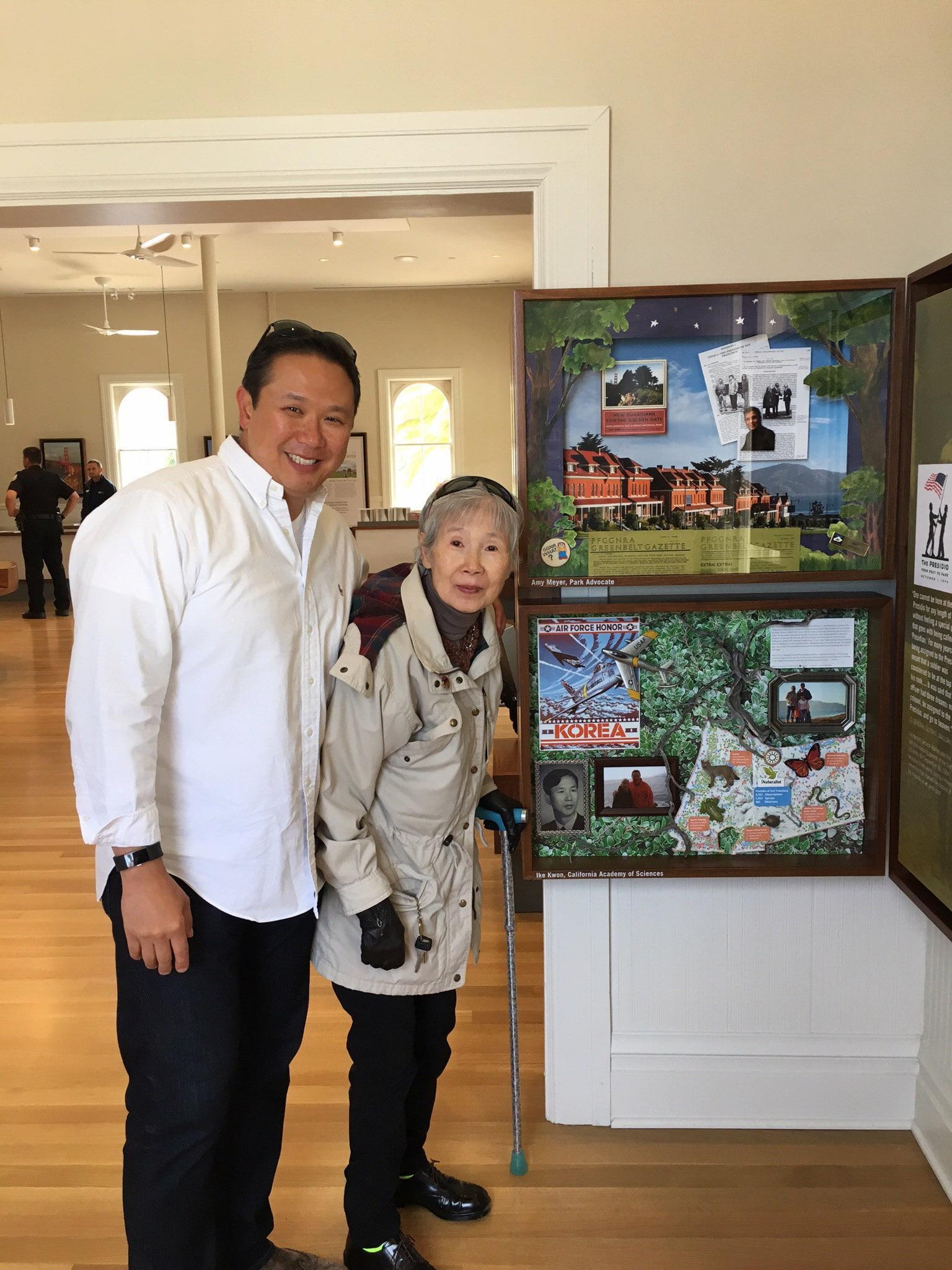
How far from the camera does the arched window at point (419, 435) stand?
12359mm

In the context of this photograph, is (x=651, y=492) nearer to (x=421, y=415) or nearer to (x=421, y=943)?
(x=421, y=943)

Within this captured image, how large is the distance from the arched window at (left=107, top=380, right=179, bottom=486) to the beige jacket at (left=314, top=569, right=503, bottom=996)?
11.3m

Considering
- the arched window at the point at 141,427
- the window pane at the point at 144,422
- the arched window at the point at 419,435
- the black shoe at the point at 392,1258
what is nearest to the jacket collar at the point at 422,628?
the black shoe at the point at 392,1258

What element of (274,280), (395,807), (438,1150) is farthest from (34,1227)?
(274,280)

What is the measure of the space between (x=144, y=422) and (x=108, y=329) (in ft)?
7.77

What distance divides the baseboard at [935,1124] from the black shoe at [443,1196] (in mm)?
1020

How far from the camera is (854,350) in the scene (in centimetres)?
221

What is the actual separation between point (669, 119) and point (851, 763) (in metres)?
1.50

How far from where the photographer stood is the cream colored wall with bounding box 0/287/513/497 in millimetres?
12070

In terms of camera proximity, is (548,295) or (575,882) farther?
(575,882)

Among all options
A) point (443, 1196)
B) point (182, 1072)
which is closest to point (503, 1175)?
point (443, 1196)

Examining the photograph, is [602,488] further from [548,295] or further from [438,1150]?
[438,1150]

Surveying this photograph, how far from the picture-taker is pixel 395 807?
6.23ft

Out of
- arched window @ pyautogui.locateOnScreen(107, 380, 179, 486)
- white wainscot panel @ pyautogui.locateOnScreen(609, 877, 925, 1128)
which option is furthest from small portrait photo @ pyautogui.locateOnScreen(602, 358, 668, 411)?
arched window @ pyautogui.locateOnScreen(107, 380, 179, 486)
